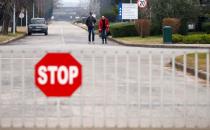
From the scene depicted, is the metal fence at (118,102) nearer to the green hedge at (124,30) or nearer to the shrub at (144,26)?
the shrub at (144,26)

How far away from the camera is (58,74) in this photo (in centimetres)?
925

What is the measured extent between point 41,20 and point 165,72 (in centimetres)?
4893

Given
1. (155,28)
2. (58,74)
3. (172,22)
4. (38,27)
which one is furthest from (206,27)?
(58,74)

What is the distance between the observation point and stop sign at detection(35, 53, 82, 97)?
30.3ft

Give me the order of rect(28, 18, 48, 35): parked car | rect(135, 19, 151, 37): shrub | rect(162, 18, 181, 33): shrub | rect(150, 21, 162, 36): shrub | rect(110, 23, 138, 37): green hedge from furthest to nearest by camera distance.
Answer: rect(28, 18, 48, 35): parked car, rect(110, 23, 138, 37): green hedge, rect(150, 21, 162, 36): shrub, rect(135, 19, 151, 37): shrub, rect(162, 18, 181, 33): shrub

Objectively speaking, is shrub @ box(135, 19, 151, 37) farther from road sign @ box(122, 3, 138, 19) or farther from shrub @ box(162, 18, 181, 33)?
road sign @ box(122, 3, 138, 19)

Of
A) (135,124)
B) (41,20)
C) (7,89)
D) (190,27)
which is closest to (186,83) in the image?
(135,124)

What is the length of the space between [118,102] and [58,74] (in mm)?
2033

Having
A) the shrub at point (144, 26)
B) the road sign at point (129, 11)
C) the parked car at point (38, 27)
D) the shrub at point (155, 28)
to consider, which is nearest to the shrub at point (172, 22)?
the shrub at point (144, 26)

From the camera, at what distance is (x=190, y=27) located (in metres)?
50.9

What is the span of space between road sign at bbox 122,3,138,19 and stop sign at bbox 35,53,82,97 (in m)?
41.5

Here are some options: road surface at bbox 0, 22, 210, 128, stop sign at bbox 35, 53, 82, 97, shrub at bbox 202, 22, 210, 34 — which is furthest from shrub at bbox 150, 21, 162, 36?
stop sign at bbox 35, 53, 82, 97

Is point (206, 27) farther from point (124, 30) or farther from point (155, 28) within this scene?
point (124, 30)

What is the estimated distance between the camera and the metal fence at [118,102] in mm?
9703
